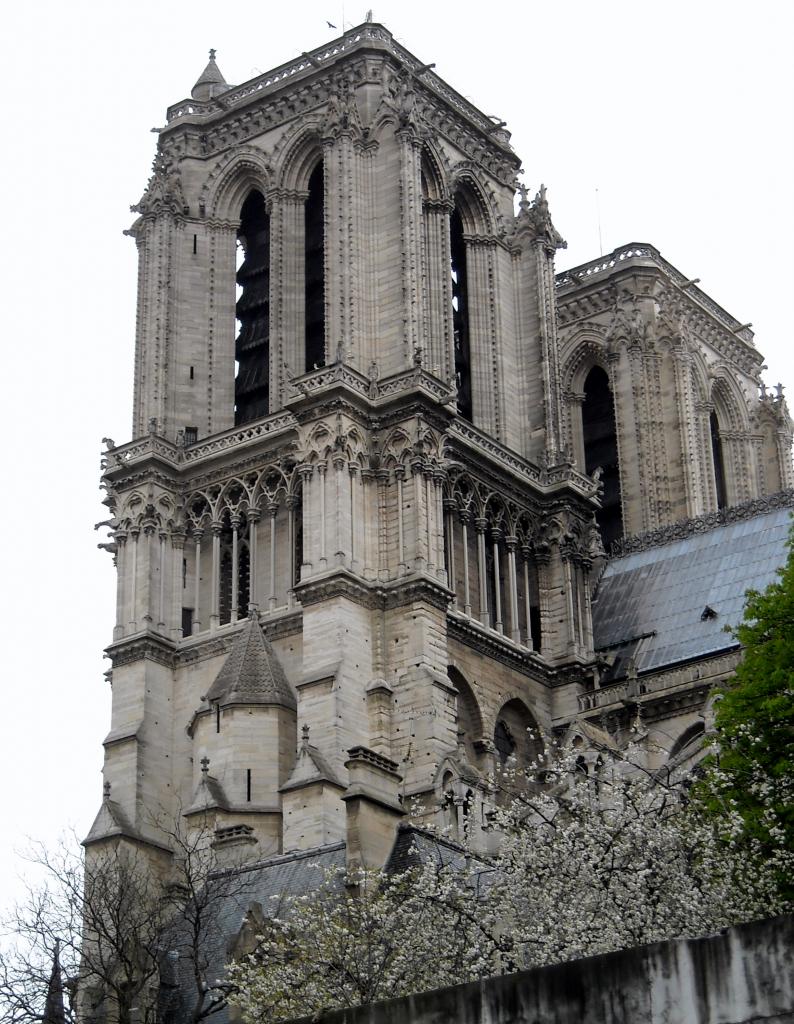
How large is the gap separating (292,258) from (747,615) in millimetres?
25435

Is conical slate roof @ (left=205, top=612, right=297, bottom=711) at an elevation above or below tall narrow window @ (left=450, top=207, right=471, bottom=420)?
below

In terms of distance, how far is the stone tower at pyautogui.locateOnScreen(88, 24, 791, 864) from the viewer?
52938 mm

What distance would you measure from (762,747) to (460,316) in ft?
98.2

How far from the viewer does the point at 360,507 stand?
55.1 meters

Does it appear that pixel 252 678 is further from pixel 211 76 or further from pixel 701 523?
pixel 211 76

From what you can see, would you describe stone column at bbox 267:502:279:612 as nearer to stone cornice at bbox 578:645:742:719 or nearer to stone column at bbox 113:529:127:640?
stone column at bbox 113:529:127:640

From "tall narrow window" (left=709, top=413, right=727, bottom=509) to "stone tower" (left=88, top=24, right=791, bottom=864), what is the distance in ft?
17.5

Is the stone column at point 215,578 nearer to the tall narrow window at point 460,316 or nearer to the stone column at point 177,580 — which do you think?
the stone column at point 177,580

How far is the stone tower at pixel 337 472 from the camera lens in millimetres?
52938

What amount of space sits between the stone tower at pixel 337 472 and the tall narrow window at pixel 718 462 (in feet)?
17.5

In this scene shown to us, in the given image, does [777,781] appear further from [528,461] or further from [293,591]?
[528,461]

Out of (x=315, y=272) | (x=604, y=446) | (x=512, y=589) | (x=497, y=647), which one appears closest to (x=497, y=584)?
(x=512, y=589)

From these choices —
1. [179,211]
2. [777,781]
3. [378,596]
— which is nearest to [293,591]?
[378,596]

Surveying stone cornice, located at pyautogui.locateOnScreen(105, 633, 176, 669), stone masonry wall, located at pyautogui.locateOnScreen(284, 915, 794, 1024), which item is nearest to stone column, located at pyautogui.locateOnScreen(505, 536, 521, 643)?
stone cornice, located at pyautogui.locateOnScreen(105, 633, 176, 669)
